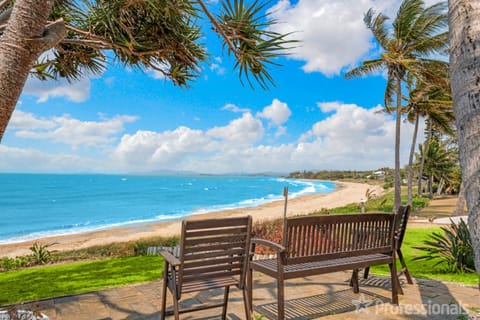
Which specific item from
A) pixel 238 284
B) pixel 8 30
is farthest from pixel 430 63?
pixel 8 30

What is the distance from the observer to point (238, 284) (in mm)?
2674

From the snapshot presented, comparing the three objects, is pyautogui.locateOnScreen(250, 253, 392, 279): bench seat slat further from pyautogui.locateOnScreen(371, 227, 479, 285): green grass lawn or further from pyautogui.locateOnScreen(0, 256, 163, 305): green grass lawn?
pyautogui.locateOnScreen(0, 256, 163, 305): green grass lawn

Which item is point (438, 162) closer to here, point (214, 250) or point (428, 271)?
point (428, 271)

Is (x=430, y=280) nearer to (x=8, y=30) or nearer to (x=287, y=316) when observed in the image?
(x=287, y=316)

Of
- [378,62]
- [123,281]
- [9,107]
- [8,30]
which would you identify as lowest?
[123,281]

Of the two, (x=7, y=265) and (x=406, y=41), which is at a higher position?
(x=406, y=41)

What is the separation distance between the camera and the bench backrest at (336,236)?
111 inches

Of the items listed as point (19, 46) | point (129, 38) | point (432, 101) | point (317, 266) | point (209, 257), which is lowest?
point (317, 266)

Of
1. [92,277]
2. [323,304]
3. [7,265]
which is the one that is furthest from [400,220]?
[7,265]

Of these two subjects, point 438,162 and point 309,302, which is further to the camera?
point 438,162

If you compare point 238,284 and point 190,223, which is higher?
point 190,223

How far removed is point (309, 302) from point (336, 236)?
0.84 m

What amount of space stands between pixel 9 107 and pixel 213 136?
81.4 meters

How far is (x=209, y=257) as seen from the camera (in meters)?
2.55
